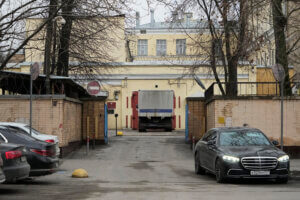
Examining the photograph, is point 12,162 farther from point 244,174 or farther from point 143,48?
point 143,48

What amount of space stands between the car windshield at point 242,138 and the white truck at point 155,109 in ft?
75.6

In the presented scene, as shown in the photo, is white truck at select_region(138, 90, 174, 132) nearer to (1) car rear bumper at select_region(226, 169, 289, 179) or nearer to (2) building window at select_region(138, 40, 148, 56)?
(2) building window at select_region(138, 40, 148, 56)

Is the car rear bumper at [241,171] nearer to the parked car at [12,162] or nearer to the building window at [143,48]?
the parked car at [12,162]

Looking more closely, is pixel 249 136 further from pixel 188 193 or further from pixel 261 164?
pixel 188 193

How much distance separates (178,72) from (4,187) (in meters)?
34.2

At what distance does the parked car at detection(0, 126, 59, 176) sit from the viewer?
12.9m

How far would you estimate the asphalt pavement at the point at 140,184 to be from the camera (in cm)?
1123

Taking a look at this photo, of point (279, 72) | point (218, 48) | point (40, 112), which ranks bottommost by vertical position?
point (40, 112)

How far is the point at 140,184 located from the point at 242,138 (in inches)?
137

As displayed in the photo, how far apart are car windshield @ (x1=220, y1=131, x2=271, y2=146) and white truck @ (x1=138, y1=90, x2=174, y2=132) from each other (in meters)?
23.0

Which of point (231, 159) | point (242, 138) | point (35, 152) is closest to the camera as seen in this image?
point (35, 152)

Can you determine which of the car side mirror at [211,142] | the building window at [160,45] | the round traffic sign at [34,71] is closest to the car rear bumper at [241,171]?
the car side mirror at [211,142]

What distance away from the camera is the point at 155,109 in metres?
38.6

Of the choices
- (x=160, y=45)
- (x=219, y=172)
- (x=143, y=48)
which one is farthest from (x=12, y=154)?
(x=143, y=48)
